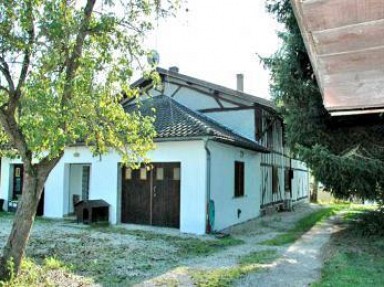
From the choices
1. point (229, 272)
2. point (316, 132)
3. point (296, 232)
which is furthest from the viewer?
point (296, 232)

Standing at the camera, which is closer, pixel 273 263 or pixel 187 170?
pixel 273 263

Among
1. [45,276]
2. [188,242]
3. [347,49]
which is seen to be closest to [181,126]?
[188,242]

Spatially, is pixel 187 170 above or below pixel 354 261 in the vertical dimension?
above

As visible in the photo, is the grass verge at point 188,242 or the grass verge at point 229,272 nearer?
the grass verge at point 229,272

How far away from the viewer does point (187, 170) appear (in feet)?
42.6

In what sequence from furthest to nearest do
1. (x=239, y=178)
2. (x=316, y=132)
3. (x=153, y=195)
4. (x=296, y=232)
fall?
(x=239, y=178), (x=153, y=195), (x=296, y=232), (x=316, y=132)

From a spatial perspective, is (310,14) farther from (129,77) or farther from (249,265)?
(249,265)

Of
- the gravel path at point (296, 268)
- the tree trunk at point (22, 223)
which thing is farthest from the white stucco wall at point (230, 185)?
the tree trunk at point (22, 223)

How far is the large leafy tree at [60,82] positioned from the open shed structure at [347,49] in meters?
4.67

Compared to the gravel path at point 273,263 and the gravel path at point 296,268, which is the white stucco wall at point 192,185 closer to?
the gravel path at point 273,263

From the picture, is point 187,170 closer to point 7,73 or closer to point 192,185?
point 192,185

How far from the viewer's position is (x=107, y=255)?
29.1 ft

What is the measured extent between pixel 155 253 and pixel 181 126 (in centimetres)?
542

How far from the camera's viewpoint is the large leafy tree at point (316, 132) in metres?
9.66
